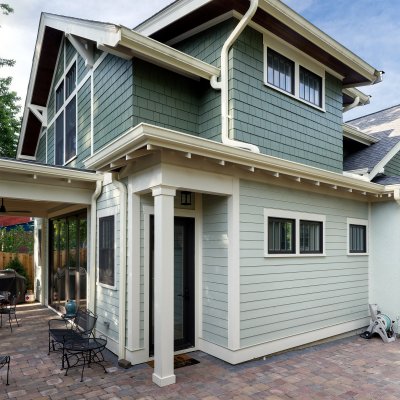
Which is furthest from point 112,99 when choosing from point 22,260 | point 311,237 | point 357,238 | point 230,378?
point 22,260

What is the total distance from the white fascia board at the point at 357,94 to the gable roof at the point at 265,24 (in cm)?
131

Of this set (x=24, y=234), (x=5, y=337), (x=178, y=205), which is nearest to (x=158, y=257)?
(x=178, y=205)

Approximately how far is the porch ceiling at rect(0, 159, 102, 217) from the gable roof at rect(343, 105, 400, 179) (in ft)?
20.2

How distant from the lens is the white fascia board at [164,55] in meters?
5.17

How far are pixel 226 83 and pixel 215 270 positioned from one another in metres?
3.13

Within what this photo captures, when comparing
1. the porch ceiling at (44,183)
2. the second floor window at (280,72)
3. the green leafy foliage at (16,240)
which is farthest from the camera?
the green leafy foliage at (16,240)

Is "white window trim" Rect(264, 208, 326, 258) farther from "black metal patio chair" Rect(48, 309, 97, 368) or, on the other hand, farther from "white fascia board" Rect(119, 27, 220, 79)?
"black metal patio chair" Rect(48, 309, 97, 368)

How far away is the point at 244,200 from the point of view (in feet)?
17.9

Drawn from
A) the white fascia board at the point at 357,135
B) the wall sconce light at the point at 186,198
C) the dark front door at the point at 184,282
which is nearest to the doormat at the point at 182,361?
the dark front door at the point at 184,282

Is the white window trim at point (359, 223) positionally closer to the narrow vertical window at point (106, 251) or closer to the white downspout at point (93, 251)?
the narrow vertical window at point (106, 251)

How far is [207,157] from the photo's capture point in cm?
470

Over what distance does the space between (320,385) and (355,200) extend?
13.8ft

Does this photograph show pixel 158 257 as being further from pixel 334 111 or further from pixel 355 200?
pixel 334 111

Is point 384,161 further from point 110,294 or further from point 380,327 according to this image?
point 110,294
